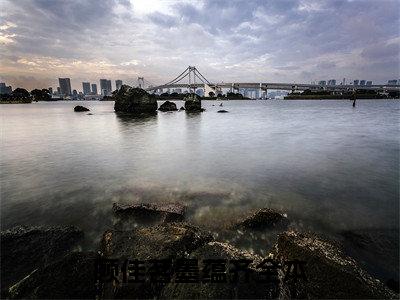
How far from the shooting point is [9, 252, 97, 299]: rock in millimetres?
3889

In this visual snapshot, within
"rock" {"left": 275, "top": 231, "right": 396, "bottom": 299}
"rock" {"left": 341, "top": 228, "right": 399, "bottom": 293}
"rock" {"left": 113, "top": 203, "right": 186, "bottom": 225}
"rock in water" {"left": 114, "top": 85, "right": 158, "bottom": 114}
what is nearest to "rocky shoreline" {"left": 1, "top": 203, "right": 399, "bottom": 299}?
"rock" {"left": 275, "top": 231, "right": 396, "bottom": 299}

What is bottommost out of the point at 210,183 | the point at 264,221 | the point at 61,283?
the point at 210,183

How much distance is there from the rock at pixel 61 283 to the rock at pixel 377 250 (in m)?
5.17

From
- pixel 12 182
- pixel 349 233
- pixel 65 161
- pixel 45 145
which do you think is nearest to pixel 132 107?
pixel 45 145

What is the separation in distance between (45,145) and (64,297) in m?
18.0

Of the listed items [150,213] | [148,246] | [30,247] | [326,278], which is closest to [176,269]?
[148,246]

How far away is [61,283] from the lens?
13.2 ft

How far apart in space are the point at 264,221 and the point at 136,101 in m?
47.8

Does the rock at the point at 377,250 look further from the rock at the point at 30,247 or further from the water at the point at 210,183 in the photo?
the rock at the point at 30,247

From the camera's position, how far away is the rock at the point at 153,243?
4406 mm

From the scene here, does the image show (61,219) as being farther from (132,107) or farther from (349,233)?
(132,107)

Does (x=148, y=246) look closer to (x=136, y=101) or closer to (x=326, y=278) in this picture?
(x=326, y=278)

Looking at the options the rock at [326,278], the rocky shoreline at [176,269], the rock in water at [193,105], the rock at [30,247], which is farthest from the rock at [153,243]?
the rock in water at [193,105]

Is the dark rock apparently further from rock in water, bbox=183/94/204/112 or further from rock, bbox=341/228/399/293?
rock in water, bbox=183/94/204/112
